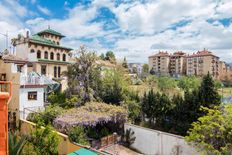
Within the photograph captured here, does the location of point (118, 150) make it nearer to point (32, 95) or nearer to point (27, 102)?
point (27, 102)

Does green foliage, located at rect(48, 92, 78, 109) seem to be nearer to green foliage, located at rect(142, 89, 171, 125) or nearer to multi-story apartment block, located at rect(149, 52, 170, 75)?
green foliage, located at rect(142, 89, 171, 125)

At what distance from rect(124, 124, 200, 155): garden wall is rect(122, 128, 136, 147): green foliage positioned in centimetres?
25

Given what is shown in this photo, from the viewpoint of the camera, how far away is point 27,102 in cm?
2000

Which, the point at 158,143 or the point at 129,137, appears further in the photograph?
the point at 129,137

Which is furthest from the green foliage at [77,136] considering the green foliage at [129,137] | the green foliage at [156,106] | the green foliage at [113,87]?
the green foliage at [113,87]

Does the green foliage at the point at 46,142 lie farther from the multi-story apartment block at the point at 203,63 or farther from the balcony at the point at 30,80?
the multi-story apartment block at the point at 203,63

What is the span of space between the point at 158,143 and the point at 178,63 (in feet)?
313

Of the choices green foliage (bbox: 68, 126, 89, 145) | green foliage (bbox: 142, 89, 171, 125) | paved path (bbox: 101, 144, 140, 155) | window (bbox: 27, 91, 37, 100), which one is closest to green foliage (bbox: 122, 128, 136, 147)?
paved path (bbox: 101, 144, 140, 155)

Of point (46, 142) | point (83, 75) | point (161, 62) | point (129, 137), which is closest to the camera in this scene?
point (46, 142)

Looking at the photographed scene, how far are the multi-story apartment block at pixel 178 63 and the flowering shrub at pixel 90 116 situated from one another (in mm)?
92387

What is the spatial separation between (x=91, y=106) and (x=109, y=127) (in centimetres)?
255

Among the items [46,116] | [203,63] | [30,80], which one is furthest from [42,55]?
[203,63]

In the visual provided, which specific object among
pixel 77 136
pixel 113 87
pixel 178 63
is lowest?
pixel 77 136

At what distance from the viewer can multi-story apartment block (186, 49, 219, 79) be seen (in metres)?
93.7
